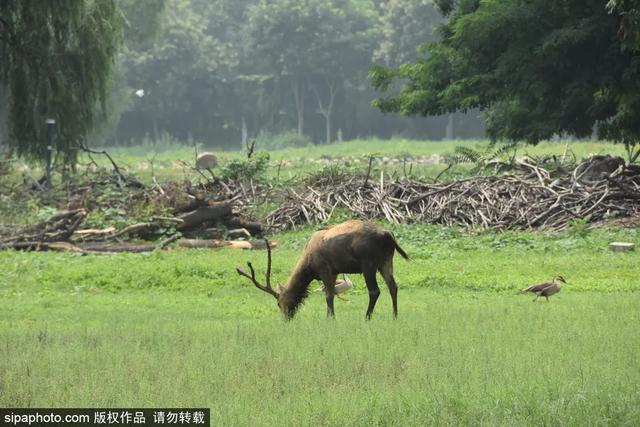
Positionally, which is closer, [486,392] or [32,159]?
[486,392]

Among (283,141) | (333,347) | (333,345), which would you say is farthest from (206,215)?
(283,141)

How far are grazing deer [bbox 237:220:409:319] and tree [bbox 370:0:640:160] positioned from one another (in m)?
8.35

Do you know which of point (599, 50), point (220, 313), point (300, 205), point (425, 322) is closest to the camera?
point (425, 322)

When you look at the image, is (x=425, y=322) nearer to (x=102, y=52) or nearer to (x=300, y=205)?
(x=300, y=205)

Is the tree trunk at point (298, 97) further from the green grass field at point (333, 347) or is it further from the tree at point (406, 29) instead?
the green grass field at point (333, 347)

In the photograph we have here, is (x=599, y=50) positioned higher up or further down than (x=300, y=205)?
higher up

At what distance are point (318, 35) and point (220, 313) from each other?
272ft

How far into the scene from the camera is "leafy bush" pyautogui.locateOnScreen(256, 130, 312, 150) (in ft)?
316

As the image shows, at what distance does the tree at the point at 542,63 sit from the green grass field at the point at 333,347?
4427mm

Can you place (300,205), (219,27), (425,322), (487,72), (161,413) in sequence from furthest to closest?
(219,27), (300,205), (487,72), (425,322), (161,413)

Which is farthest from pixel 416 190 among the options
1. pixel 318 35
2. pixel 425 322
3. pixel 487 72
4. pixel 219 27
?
pixel 219 27

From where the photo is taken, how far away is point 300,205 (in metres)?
30.3

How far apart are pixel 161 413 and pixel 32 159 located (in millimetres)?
26443

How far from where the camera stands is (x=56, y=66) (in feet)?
99.1
